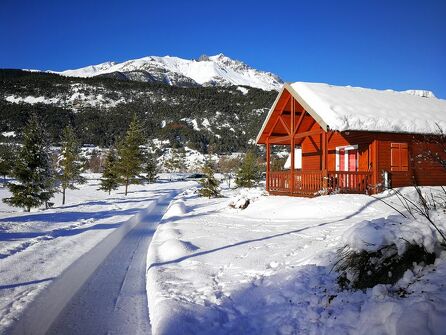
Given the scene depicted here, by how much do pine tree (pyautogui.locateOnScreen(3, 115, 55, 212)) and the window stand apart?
19983 mm

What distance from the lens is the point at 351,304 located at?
361cm

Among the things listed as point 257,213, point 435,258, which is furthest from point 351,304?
point 257,213

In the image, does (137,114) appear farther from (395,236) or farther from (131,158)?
(395,236)

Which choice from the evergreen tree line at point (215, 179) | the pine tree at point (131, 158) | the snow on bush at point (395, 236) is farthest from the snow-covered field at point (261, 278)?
the pine tree at point (131, 158)

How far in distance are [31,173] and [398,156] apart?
20.9 metres

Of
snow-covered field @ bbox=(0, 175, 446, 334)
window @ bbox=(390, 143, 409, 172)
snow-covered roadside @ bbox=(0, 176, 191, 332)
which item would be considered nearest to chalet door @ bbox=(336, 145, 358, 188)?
window @ bbox=(390, 143, 409, 172)

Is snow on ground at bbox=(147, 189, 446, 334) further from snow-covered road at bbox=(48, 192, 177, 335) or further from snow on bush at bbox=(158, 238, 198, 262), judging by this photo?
snow-covered road at bbox=(48, 192, 177, 335)

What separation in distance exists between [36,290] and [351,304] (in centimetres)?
502

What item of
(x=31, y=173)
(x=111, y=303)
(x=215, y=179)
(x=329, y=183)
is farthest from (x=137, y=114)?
(x=111, y=303)

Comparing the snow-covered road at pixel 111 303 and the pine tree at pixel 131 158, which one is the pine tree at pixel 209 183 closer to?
the pine tree at pixel 131 158

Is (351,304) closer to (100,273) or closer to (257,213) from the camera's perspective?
(100,273)

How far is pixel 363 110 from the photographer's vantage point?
45.0 feet

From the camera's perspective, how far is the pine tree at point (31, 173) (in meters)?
19.5

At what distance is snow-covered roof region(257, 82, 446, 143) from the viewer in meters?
12.8
